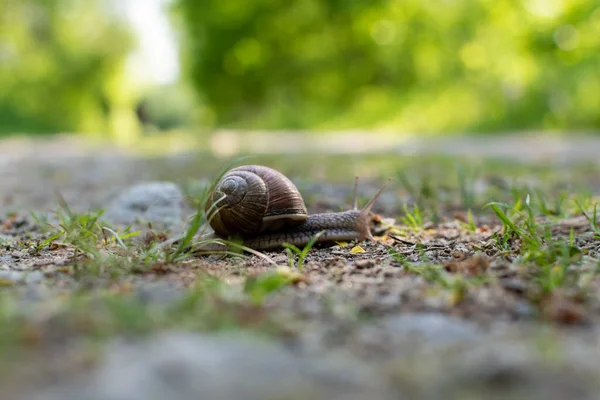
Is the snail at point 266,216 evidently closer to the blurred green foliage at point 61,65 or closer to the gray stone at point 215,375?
the gray stone at point 215,375

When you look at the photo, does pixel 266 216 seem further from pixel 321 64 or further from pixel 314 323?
pixel 321 64

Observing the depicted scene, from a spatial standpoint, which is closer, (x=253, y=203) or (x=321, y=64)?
(x=253, y=203)

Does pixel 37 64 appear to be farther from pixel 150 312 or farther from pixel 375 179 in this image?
pixel 150 312

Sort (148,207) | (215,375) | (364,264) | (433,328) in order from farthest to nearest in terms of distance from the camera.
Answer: (148,207), (364,264), (433,328), (215,375)

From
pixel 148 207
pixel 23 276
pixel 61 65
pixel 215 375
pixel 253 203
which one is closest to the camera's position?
pixel 215 375

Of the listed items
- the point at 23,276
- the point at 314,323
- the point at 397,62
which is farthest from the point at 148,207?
the point at 397,62

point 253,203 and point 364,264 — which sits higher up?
point 253,203

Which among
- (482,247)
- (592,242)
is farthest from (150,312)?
(592,242)
